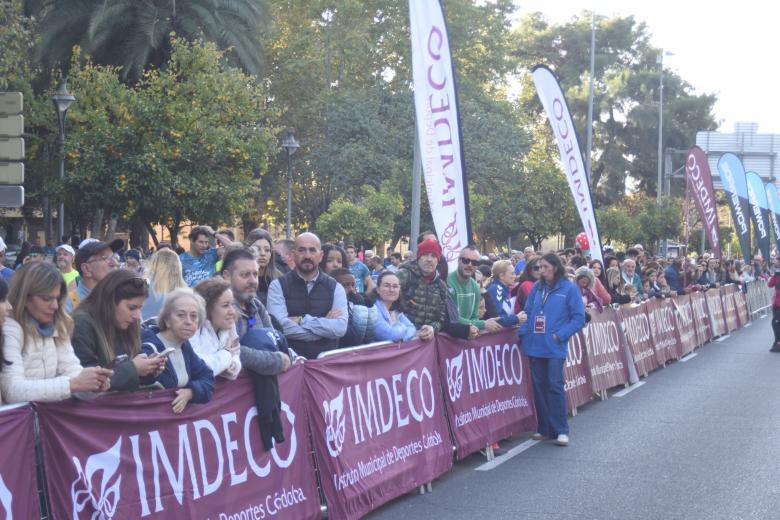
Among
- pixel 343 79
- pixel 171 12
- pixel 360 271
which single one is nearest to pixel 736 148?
pixel 343 79

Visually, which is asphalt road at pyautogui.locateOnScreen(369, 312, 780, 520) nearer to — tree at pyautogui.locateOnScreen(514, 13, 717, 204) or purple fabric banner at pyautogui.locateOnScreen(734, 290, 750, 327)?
purple fabric banner at pyautogui.locateOnScreen(734, 290, 750, 327)

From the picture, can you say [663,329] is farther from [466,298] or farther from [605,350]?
[466,298]

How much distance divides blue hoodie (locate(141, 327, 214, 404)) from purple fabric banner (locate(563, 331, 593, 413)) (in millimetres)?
6712

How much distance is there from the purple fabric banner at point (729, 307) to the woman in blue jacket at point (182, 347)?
21.6 m

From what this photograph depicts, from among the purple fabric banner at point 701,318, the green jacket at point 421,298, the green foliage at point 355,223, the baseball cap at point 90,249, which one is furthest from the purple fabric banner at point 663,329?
the green foliage at point 355,223

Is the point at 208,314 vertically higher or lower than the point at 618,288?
lower

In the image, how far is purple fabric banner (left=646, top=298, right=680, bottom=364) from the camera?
56.0 ft

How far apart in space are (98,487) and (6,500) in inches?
21.4

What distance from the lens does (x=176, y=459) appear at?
5430 mm

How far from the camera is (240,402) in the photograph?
6074 mm

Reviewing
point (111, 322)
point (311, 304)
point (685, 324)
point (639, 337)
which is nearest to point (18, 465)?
point (111, 322)

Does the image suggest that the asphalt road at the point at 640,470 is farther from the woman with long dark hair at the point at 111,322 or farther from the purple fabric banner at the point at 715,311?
the purple fabric banner at the point at 715,311

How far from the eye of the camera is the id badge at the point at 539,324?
10.4m

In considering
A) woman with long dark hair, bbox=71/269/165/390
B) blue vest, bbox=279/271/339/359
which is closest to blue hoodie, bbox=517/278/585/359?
blue vest, bbox=279/271/339/359
